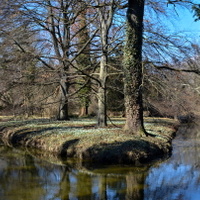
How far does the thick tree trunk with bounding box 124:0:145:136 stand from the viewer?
1217cm

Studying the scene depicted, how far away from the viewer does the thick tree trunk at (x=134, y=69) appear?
479 inches

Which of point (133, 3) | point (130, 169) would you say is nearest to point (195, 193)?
point (130, 169)

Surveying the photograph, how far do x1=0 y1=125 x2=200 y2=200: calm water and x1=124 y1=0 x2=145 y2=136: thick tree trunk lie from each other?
2.36 m

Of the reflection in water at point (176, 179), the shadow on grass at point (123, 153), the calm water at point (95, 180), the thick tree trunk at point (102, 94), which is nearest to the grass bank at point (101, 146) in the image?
the shadow on grass at point (123, 153)

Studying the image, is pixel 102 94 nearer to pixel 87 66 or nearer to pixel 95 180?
pixel 87 66

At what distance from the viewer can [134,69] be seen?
482 inches


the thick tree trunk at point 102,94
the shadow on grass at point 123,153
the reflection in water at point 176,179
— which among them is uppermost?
the thick tree trunk at point 102,94

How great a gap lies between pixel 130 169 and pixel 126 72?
15.5 feet

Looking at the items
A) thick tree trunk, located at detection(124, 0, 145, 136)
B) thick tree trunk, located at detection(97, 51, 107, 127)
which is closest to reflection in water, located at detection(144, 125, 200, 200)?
thick tree trunk, located at detection(124, 0, 145, 136)

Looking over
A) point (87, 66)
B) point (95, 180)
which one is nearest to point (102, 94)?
point (87, 66)

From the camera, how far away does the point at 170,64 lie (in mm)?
13039

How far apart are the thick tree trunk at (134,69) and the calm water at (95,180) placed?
2.36 metres

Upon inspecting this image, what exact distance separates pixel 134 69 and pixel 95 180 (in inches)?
231

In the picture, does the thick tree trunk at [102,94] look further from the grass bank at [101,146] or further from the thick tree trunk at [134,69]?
the thick tree trunk at [134,69]
